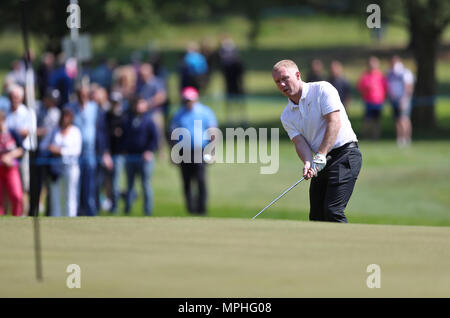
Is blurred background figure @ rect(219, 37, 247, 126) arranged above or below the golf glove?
above

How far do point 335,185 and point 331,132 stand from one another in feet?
1.64

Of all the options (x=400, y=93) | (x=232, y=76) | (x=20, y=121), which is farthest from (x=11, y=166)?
(x=232, y=76)

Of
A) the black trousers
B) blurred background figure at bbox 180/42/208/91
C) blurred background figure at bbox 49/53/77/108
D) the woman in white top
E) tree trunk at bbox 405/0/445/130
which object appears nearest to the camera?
the black trousers

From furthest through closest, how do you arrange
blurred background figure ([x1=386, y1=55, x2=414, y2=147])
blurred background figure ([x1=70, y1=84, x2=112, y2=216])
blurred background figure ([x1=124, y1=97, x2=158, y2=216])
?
blurred background figure ([x1=386, y1=55, x2=414, y2=147]) → blurred background figure ([x1=124, y1=97, x2=158, y2=216]) → blurred background figure ([x1=70, y1=84, x2=112, y2=216])

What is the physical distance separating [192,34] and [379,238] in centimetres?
5033

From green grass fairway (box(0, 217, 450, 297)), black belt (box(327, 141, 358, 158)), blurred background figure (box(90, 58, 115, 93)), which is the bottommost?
green grass fairway (box(0, 217, 450, 297))

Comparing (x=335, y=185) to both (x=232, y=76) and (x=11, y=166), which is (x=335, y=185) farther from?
(x=232, y=76)

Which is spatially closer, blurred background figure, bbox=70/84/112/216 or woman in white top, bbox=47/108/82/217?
woman in white top, bbox=47/108/82/217

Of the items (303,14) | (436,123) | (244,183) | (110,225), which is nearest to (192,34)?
(303,14)

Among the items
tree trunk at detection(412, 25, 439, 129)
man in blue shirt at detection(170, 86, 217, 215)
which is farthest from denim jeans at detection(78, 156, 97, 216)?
tree trunk at detection(412, 25, 439, 129)

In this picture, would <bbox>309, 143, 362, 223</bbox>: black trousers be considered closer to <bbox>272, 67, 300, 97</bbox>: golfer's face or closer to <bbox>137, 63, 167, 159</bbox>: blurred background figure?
<bbox>272, 67, 300, 97</bbox>: golfer's face

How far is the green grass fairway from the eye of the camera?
549cm

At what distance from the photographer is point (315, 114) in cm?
846

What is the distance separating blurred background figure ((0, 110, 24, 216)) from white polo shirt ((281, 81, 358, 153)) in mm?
6271
